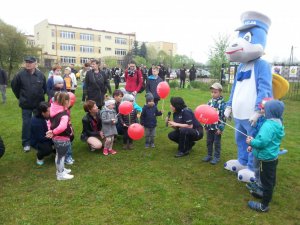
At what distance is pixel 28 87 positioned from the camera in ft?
19.4

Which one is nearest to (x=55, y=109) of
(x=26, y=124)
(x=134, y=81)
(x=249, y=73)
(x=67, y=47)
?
(x=26, y=124)

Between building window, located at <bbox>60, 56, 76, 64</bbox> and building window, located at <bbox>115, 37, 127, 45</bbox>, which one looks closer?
building window, located at <bbox>60, 56, 76, 64</bbox>

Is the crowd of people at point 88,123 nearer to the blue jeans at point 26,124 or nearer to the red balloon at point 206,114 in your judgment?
the blue jeans at point 26,124

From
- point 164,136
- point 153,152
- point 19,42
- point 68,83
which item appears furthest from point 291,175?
point 19,42

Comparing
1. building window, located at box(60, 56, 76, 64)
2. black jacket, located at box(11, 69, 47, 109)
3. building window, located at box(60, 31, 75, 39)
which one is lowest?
black jacket, located at box(11, 69, 47, 109)

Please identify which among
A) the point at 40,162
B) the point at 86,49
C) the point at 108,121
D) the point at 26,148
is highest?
the point at 86,49

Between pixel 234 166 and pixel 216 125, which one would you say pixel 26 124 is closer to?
pixel 216 125

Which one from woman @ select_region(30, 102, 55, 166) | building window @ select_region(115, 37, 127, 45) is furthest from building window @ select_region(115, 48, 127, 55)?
woman @ select_region(30, 102, 55, 166)

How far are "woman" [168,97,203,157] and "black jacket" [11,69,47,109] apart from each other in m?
2.92

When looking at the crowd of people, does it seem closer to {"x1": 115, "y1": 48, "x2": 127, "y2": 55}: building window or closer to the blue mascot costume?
the blue mascot costume

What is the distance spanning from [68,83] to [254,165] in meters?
8.79

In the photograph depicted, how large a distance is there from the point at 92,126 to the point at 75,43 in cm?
6726

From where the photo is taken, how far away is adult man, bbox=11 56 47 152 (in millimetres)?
5895

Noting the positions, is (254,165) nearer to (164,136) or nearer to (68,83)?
(164,136)
